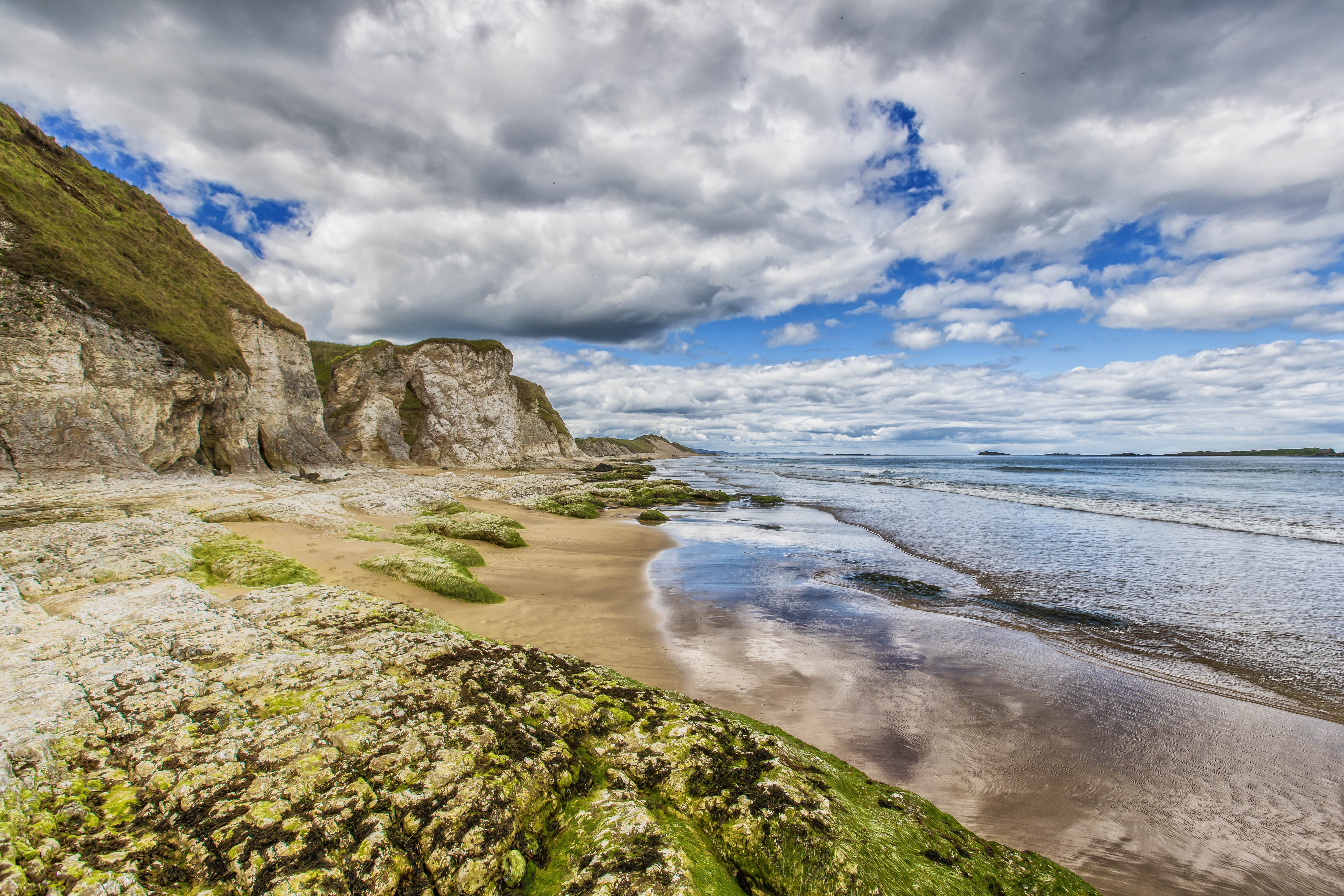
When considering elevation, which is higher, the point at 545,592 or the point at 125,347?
the point at 125,347

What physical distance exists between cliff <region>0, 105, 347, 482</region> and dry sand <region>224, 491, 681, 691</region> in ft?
46.1

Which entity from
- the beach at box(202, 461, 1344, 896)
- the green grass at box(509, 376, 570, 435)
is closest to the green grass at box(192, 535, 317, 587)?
the beach at box(202, 461, 1344, 896)

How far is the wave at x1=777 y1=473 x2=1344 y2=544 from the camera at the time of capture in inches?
823

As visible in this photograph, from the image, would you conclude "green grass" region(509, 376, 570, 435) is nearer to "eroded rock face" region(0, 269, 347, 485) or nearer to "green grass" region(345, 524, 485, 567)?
"eroded rock face" region(0, 269, 347, 485)

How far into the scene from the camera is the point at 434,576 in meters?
9.53

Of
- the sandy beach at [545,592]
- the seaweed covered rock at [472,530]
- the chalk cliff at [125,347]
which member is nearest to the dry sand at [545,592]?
the sandy beach at [545,592]

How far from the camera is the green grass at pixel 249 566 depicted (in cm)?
795

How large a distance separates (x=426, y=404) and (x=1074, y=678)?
64.3 metres

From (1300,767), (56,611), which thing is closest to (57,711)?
(56,611)

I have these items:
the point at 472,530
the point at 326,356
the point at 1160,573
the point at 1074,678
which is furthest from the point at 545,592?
the point at 326,356

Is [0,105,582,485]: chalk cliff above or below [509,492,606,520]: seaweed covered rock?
above

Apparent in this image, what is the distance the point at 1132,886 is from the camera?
4055 millimetres

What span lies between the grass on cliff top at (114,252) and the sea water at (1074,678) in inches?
1114

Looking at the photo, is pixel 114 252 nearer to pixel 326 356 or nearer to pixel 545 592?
pixel 545 592
